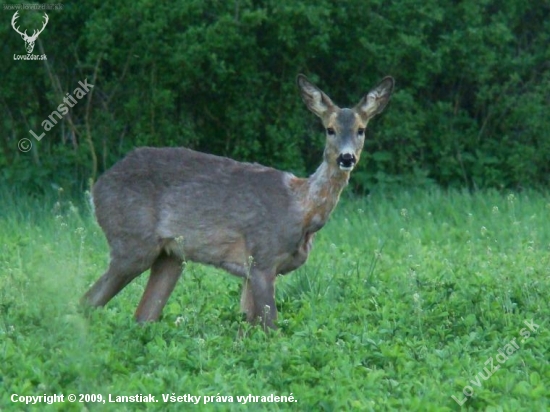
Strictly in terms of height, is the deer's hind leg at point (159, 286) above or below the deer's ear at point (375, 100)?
below

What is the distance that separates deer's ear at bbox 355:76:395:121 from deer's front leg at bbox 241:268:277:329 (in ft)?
4.73

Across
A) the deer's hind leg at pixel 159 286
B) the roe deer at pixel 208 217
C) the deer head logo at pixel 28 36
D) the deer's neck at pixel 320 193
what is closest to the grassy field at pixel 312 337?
the deer's hind leg at pixel 159 286

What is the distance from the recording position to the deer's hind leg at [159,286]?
311 inches

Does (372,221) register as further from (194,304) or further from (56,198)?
(194,304)

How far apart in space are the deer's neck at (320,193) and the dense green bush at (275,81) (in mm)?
5110

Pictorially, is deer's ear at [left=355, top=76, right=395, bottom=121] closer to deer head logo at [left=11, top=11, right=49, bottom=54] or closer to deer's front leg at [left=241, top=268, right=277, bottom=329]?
deer's front leg at [left=241, top=268, right=277, bottom=329]

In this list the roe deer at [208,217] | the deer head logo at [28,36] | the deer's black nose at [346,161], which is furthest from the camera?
the deer head logo at [28,36]

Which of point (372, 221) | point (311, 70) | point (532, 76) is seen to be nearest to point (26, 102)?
point (311, 70)

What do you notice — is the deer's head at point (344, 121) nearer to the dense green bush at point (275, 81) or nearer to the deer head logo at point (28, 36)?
the dense green bush at point (275, 81)

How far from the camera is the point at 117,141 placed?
1414cm

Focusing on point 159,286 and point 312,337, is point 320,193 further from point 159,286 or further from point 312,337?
point 312,337

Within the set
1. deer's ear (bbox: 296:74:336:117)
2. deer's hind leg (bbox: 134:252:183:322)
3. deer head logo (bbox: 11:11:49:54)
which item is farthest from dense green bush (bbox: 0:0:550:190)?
deer's hind leg (bbox: 134:252:183:322)

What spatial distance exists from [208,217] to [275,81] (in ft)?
20.6

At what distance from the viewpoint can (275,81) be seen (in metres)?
14.1
